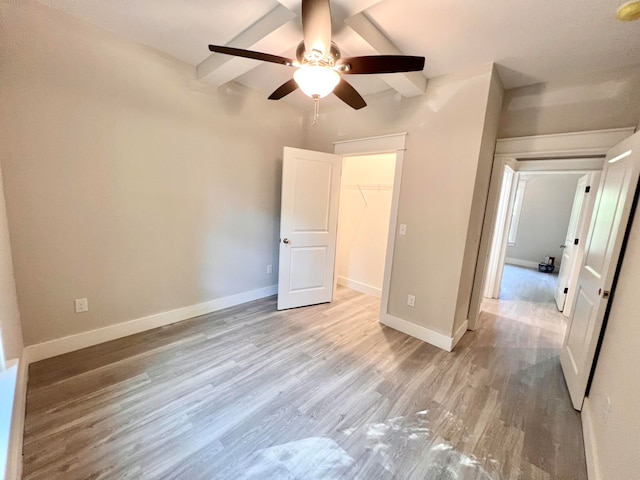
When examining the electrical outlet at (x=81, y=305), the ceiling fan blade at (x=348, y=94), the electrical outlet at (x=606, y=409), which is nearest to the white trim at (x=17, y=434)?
the electrical outlet at (x=81, y=305)

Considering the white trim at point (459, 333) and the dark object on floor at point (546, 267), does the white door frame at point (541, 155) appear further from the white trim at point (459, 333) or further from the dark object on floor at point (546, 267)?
the dark object on floor at point (546, 267)

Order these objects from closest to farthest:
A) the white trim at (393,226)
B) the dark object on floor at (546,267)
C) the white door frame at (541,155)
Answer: the white door frame at (541,155)
the white trim at (393,226)
the dark object on floor at (546,267)

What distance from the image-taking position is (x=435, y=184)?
258 centimetres

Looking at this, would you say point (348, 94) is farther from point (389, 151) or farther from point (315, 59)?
point (389, 151)

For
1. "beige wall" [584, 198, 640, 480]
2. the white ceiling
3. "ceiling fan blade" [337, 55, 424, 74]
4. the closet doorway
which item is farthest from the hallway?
"ceiling fan blade" [337, 55, 424, 74]

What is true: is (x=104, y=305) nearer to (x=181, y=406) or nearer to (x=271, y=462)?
(x=181, y=406)

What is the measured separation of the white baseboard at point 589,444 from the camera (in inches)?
54.6

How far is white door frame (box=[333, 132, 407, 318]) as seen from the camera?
281 cm

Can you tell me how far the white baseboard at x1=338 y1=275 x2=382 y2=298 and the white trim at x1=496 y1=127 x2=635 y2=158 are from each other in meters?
2.36

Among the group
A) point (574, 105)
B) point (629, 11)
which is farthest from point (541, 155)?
point (629, 11)

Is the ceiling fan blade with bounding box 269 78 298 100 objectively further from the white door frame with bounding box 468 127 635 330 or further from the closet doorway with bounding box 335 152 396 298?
the white door frame with bounding box 468 127 635 330

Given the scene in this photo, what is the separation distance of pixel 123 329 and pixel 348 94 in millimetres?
2904

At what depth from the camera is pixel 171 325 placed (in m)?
2.75

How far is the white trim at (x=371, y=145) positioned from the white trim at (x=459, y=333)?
204 centimetres
